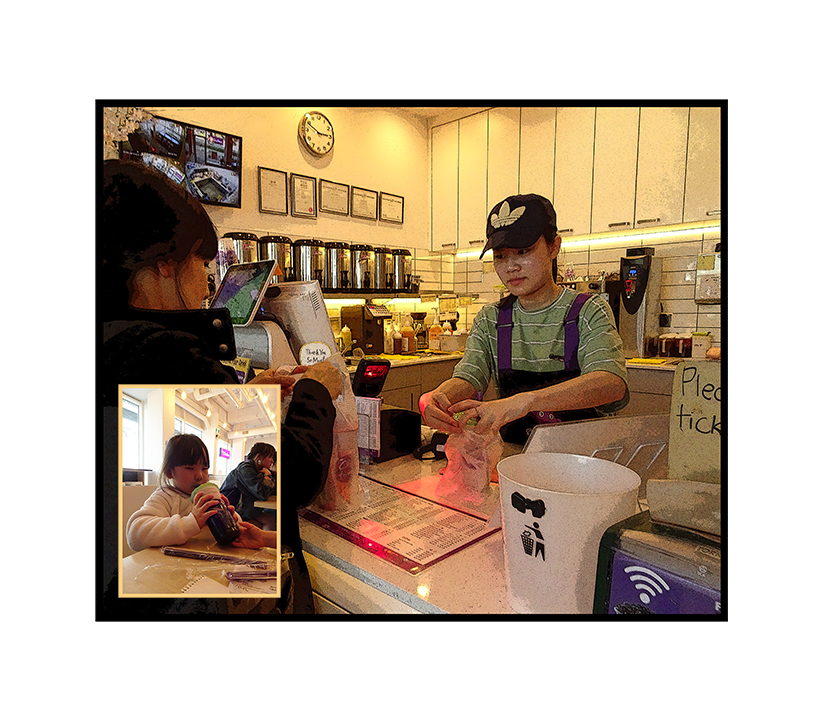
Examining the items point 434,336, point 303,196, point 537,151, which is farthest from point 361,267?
point 537,151

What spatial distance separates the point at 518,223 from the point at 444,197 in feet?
2.20

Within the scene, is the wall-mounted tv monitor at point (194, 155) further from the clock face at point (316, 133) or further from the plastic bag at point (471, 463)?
the plastic bag at point (471, 463)

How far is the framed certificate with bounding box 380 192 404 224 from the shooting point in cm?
160

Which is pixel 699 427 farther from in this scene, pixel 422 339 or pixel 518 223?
pixel 422 339

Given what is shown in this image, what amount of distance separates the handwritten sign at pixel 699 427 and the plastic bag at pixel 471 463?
32 centimetres

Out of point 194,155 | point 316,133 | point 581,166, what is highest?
point 581,166

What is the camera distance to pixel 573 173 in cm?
182

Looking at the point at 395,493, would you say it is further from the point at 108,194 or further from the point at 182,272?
the point at 108,194

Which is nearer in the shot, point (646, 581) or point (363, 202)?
point (646, 581)

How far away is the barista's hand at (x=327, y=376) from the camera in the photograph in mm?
735

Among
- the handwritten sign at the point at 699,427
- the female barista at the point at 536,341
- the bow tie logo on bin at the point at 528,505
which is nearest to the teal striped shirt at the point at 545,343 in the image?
the female barista at the point at 536,341

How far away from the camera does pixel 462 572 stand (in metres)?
0.63

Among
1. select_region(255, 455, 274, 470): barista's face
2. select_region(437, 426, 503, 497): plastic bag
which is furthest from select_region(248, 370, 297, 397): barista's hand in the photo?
select_region(437, 426, 503, 497): plastic bag

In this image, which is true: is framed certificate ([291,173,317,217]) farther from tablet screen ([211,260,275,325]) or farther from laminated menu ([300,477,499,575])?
laminated menu ([300,477,499,575])
